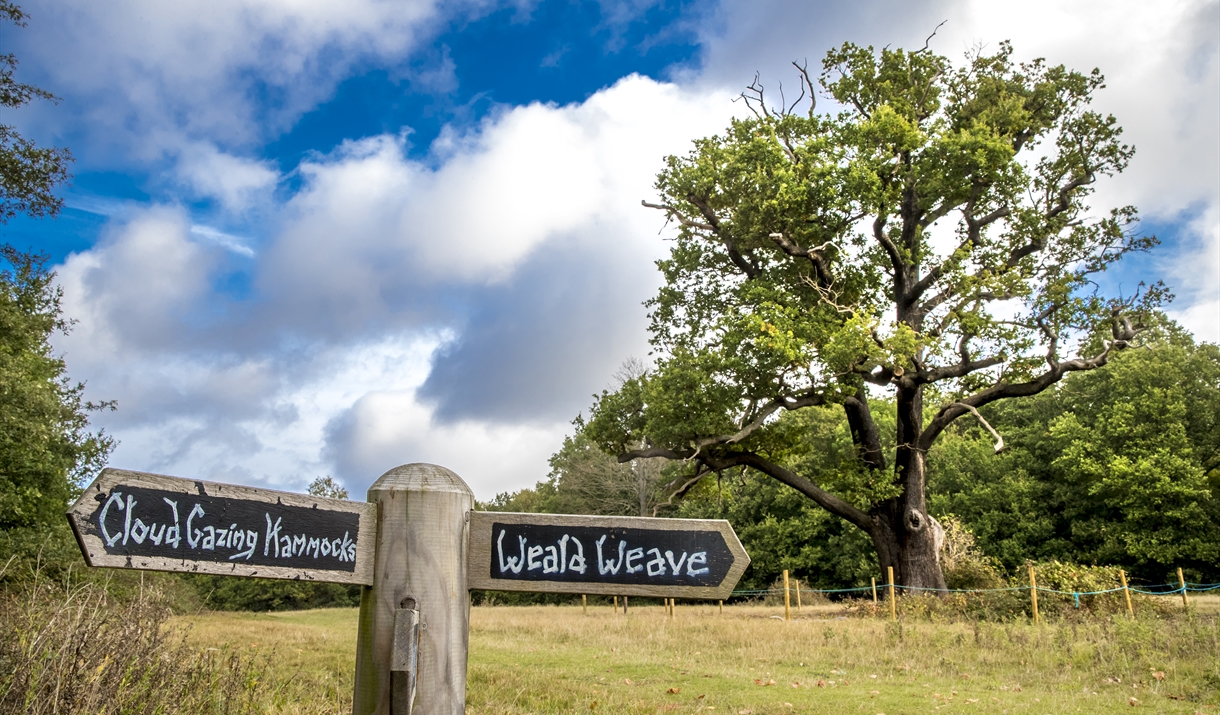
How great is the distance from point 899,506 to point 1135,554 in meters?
19.9

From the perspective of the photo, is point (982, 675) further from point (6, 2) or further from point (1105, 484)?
point (1105, 484)

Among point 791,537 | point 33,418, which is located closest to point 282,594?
point 791,537

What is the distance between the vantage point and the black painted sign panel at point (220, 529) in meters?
2.18

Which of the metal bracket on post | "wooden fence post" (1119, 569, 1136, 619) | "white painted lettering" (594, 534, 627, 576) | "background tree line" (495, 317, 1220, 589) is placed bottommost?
"wooden fence post" (1119, 569, 1136, 619)

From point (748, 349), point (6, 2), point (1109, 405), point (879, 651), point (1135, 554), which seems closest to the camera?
point (879, 651)

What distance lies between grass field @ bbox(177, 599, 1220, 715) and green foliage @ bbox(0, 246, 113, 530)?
569 cm

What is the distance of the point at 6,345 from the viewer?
1605 centimetres

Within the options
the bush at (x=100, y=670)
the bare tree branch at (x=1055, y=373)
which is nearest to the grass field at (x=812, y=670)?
the bush at (x=100, y=670)

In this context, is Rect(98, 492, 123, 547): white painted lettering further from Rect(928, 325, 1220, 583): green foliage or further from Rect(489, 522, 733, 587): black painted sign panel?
Rect(928, 325, 1220, 583): green foliage

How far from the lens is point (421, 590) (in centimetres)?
235

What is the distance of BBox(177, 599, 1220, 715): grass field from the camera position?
7.13 meters

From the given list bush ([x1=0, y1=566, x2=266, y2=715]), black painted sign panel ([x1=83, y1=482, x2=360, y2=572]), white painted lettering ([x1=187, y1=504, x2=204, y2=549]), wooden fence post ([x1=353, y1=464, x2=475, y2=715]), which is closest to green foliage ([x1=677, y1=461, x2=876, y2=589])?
bush ([x1=0, y1=566, x2=266, y2=715])

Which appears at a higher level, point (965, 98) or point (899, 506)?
point (965, 98)

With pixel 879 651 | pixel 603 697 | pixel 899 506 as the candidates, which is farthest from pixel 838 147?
pixel 603 697
